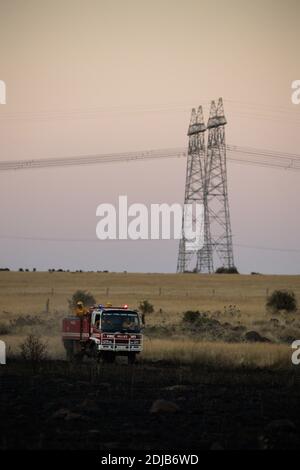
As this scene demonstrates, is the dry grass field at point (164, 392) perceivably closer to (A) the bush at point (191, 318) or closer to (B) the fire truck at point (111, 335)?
(A) the bush at point (191, 318)

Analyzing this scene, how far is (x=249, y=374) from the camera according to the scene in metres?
34.2

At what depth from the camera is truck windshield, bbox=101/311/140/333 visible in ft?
130

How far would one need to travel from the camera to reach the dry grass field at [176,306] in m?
43.8

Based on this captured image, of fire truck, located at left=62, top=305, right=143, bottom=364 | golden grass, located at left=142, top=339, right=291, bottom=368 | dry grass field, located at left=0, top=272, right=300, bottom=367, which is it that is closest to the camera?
golden grass, located at left=142, top=339, right=291, bottom=368

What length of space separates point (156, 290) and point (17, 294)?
1361cm

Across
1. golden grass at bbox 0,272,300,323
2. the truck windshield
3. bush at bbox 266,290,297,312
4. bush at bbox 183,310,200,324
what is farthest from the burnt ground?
bush at bbox 266,290,297,312

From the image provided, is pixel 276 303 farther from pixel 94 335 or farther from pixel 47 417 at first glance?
pixel 47 417

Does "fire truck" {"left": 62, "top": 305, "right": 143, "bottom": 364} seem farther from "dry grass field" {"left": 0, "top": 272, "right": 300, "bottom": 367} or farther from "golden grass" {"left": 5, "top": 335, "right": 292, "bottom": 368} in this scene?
"dry grass field" {"left": 0, "top": 272, "right": 300, "bottom": 367}

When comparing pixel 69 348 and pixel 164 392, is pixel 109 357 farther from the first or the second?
pixel 164 392

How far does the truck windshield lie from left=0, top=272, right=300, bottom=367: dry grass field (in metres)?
2.21

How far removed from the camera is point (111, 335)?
3953 cm

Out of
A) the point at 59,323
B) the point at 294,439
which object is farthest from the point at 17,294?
the point at 294,439

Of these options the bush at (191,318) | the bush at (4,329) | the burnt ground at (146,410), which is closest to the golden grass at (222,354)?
the burnt ground at (146,410)
